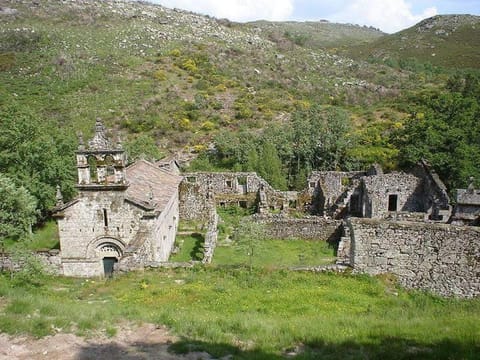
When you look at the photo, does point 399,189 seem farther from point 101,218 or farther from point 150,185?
point 101,218

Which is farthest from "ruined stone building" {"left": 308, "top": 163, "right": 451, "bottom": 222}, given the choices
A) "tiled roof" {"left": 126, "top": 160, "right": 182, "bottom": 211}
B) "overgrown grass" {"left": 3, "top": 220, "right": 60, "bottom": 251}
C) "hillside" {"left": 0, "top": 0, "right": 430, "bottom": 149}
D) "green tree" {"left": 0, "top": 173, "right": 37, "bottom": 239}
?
"hillside" {"left": 0, "top": 0, "right": 430, "bottom": 149}

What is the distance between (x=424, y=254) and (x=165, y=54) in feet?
210

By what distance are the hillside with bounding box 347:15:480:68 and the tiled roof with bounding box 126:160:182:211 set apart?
84.3m

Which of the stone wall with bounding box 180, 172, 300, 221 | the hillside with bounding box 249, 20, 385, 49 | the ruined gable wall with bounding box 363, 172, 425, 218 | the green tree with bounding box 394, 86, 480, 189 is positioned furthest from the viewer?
the hillside with bounding box 249, 20, 385, 49

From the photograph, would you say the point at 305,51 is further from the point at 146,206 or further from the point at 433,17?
the point at 146,206

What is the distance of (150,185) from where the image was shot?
24.2 metres

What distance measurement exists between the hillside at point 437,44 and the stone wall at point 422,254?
89.7 metres

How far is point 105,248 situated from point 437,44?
11562cm

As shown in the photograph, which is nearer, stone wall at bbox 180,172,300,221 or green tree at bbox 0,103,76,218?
green tree at bbox 0,103,76,218

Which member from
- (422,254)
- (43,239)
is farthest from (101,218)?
(422,254)

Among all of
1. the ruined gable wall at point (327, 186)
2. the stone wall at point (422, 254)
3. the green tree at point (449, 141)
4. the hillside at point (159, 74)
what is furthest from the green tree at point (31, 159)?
the green tree at point (449, 141)

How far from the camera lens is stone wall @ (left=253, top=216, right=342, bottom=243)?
79.9ft

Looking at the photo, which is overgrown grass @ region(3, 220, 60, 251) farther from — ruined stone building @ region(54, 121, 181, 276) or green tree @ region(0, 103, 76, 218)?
ruined stone building @ region(54, 121, 181, 276)

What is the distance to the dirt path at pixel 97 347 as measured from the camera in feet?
31.9
